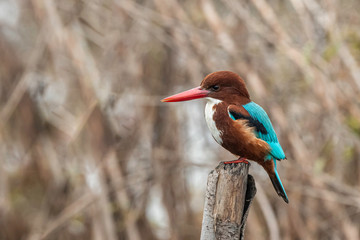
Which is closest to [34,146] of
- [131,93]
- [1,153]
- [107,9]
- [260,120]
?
[1,153]

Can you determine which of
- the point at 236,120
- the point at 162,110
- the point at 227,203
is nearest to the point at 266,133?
the point at 236,120

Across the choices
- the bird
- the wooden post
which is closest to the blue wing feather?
the bird

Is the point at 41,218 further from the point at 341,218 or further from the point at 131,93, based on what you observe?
the point at 341,218

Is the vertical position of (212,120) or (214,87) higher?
(214,87)

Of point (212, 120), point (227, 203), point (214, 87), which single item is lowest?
point (227, 203)

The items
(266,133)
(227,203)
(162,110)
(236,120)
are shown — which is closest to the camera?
(227,203)

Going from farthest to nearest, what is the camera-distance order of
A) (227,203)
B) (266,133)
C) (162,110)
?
(162,110) → (266,133) → (227,203)

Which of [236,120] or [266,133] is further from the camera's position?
[266,133]

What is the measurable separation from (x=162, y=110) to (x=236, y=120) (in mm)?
1946

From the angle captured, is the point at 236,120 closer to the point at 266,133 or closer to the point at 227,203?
the point at 266,133

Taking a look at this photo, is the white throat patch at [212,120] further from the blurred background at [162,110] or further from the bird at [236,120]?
the blurred background at [162,110]

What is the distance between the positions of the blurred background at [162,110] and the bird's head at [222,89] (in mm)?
1054

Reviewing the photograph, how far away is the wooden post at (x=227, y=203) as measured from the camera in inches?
56.6

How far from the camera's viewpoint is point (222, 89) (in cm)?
179
